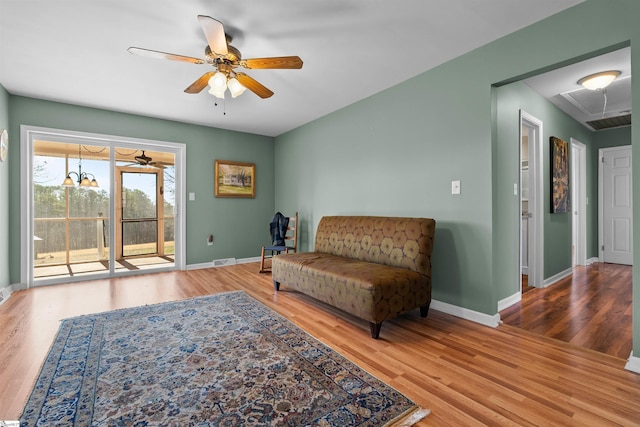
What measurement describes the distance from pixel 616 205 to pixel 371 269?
5.40 m

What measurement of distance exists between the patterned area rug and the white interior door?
19.5 ft

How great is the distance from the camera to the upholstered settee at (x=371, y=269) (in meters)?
2.38

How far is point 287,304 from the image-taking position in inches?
124

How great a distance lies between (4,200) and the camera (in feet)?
11.5

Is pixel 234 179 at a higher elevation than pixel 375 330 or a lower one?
higher

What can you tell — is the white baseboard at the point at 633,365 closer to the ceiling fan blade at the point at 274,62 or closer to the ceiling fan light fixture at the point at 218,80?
the ceiling fan blade at the point at 274,62

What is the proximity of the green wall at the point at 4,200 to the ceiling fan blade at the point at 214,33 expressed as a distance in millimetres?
3093

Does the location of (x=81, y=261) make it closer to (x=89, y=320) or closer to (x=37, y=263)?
(x=37, y=263)

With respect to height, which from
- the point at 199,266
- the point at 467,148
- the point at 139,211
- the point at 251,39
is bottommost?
the point at 199,266

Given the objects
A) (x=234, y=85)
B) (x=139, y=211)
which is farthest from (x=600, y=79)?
(x=139, y=211)

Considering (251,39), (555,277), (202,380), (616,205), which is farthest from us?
(616,205)

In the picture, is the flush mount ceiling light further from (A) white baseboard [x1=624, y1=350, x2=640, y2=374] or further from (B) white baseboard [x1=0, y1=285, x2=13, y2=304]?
(B) white baseboard [x1=0, y1=285, x2=13, y2=304]

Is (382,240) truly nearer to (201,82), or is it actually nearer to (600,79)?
(201,82)

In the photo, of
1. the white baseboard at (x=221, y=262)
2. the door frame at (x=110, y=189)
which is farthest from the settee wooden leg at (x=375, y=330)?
the door frame at (x=110, y=189)
